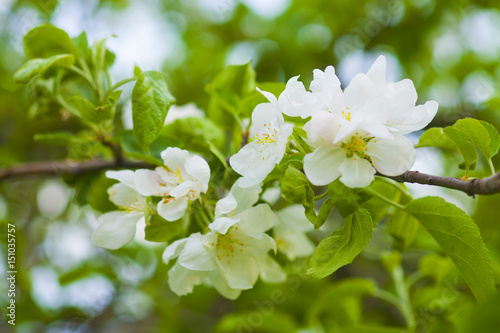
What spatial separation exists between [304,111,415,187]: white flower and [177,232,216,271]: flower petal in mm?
296

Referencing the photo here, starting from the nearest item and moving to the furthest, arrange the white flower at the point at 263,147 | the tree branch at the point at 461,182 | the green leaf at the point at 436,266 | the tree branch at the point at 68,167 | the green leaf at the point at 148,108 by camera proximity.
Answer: the tree branch at the point at 461,182, the white flower at the point at 263,147, the green leaf at the point at 148,108, the tree branch at the point at 68,167, the green leaf at the point at 436,266

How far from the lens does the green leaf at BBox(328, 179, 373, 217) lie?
76cm

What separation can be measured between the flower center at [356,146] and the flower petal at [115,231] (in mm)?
506

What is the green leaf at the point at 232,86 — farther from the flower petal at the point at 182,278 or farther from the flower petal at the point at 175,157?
the flower petal at the point at 182,278

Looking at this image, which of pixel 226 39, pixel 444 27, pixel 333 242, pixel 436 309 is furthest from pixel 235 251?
pixel 444 27

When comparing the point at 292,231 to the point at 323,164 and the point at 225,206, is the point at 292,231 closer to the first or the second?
the point at 225,206

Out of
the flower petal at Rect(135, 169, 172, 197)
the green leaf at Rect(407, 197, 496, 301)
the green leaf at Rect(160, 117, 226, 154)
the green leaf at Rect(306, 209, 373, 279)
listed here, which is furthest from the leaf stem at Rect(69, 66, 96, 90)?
the green leaf at Rect(407, 197, 496, 301)

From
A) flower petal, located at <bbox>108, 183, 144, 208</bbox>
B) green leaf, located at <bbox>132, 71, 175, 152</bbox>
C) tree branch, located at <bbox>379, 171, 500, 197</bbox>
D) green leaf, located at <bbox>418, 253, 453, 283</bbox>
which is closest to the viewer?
tree branch, located at <bbox>379, 171, 500, 197</bbox>

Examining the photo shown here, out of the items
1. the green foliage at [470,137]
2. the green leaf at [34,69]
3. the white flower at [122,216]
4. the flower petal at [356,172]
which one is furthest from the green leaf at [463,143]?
the green leaf at [34,69]

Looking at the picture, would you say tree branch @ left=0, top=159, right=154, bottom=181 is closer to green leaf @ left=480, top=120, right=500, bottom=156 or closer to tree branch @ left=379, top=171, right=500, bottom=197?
tree branch @ left=379, top=171, right=500, bottom=197

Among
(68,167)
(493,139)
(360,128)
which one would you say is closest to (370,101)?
(360,128)

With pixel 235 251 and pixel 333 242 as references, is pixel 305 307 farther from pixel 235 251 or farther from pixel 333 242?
Result: pixel 333 242

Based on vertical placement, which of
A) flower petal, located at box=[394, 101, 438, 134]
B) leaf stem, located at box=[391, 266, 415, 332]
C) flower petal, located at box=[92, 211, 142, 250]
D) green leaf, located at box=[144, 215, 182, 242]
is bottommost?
leaf stem, located at box=[391, 266, 415, 332]

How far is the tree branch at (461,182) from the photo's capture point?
28.4 inches
